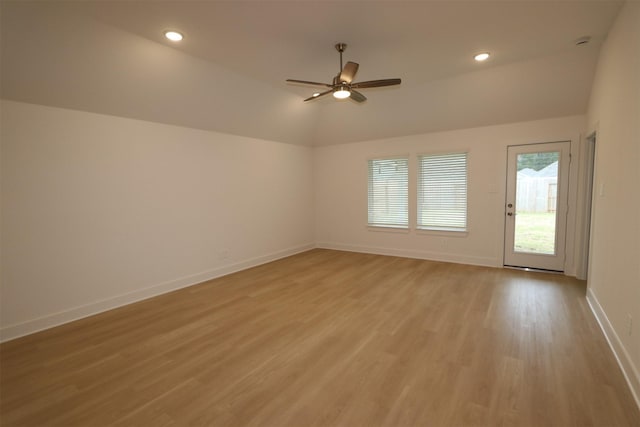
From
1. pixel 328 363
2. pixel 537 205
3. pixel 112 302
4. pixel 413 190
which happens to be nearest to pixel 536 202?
pixel 537 205

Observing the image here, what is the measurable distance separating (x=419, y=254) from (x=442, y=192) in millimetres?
1337

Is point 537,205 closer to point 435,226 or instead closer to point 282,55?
point 435,226

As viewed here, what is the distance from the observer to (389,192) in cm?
644

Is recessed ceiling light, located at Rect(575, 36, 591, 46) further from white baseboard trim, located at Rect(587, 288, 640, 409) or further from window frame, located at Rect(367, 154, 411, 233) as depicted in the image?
window frame, located at Rect(367, 154, 411, 233)

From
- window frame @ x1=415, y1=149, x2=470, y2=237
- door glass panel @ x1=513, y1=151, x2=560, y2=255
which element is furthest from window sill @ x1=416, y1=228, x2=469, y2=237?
door glass panel @ x1=513, y1=151, x2=560, y2=255

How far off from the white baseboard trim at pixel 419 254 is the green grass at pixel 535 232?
510mm

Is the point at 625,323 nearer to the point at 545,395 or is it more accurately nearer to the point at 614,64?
the point at 545,395

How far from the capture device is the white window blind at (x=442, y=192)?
560 centimetres

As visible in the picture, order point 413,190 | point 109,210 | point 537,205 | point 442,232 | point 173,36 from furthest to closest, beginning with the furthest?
point 413,190
point 442,232
point 537,205
point 109,210
point 173,36

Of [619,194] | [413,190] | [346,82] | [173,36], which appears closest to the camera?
[619,194]

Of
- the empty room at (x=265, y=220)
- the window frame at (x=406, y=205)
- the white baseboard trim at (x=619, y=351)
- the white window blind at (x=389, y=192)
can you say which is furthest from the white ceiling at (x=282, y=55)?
the white baseboard trim at (x=619, y=351)

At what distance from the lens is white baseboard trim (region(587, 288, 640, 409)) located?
2043 millimetres

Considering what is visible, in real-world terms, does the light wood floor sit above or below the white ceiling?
below

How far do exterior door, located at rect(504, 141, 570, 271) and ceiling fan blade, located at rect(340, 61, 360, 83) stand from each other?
3.57 metres
